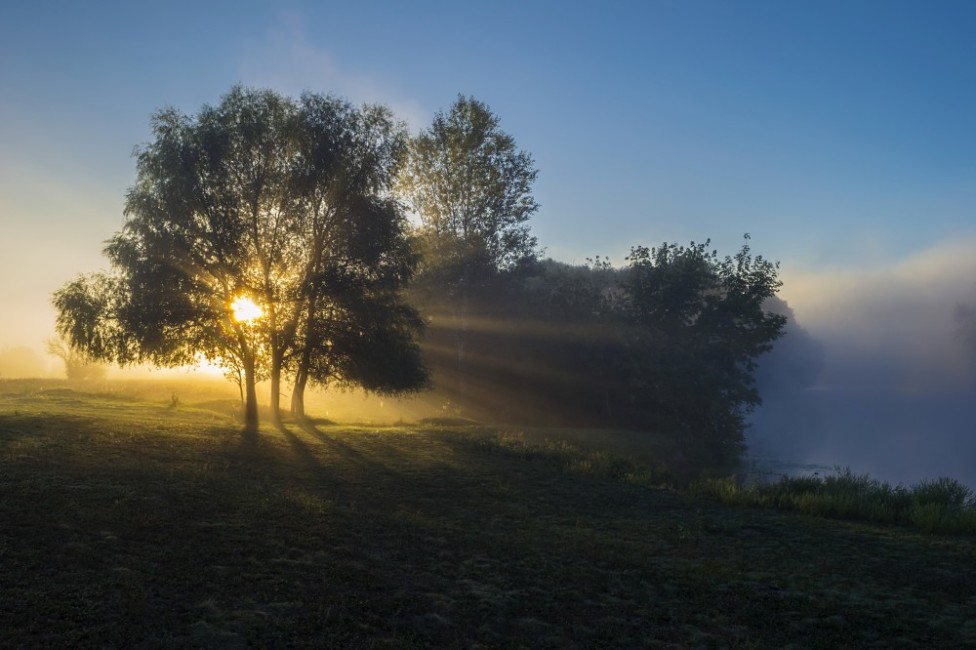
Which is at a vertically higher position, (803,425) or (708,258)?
(708,258)

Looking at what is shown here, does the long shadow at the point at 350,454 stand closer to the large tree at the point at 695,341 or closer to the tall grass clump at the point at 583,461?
the tall grass clump at the point at 583,461

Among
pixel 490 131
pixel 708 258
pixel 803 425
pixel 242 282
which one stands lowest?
pixel 803 425

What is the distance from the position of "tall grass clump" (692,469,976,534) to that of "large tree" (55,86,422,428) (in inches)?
719

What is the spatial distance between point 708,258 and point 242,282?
40.5m

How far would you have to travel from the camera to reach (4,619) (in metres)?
7.95

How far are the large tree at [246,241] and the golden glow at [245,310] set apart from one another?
0.15 ft

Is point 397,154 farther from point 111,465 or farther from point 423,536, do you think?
point 423,536

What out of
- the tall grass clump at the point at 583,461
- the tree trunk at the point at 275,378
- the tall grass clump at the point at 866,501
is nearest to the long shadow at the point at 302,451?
the tree trunk at the point at 275,378

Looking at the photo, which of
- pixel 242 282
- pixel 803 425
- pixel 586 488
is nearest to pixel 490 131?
pixel 242 282

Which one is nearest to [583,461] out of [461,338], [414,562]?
[414,562]

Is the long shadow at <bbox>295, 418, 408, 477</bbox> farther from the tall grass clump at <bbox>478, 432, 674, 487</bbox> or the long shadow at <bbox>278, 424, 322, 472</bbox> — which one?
the tall grass clump at <bbox>478, 432, 674, 487</bbox>

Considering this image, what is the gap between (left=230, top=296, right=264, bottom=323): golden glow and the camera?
30.0 metres

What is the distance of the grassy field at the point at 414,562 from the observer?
8992 millimetres

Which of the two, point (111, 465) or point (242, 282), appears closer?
point (111, 465)
